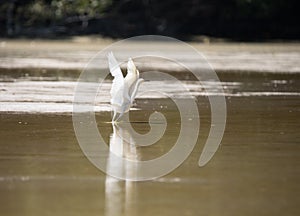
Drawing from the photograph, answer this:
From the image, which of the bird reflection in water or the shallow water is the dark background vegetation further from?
the bird reflection in water

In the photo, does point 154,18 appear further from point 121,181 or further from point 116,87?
point 121,181

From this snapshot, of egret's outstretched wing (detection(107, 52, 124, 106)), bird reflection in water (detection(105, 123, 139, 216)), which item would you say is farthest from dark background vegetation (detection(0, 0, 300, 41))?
bird reflection in water (detection(105, 123, 139, 216))

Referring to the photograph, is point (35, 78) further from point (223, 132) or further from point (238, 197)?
point (238, 197)

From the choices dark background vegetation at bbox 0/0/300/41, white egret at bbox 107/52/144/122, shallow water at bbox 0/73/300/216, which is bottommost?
dark background vegetation at bbox 0/0/300/41

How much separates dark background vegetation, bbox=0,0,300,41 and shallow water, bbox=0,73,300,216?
25.2 m

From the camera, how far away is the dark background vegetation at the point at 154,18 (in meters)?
35.6

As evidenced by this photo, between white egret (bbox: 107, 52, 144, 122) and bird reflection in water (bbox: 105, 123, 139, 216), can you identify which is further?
white egret (bbox: 107, 52, 144, 122)

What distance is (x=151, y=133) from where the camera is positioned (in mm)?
9109

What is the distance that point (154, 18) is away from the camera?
121 feet

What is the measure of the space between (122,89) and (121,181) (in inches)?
135

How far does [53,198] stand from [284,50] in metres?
24.0

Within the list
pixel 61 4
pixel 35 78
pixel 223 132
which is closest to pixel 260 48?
pixel 61 4

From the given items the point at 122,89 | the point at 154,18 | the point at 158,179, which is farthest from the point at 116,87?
the point at 154,18

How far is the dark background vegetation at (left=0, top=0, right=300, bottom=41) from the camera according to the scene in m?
35.6
